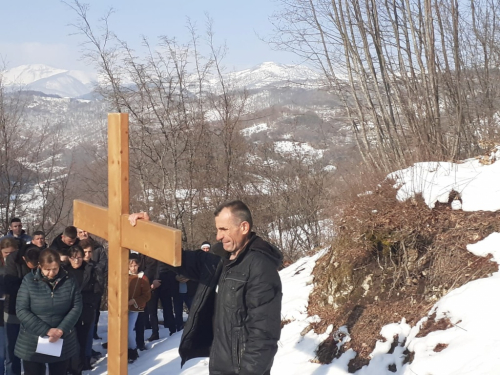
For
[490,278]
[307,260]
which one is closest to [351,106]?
[307,260]

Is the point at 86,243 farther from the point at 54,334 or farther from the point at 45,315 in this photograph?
the point at 54,334

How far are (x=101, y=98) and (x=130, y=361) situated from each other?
11.4 m

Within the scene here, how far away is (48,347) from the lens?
4.68m

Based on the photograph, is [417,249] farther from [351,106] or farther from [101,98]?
[101,98]

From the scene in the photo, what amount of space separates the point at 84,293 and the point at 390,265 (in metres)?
3.57

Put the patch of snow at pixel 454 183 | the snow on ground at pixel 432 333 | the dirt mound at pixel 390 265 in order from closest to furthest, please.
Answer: the snow on ground at pixel 432 333
the dirt mound at pixel 390 265
the patch of snow at pixel 454 183

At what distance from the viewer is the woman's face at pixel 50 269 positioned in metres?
4.68

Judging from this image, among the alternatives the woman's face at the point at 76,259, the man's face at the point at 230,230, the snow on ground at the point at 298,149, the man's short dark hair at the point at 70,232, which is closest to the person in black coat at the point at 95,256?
the man's short dark hair at the point at 70,232

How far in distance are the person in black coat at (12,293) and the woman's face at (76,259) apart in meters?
0.55

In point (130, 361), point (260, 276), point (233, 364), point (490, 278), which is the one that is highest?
point (260, 276)

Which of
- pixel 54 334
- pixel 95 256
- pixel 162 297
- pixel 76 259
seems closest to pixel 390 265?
pixel 54 334

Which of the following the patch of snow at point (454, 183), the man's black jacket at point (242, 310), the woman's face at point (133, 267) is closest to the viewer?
the man's black jacket at point (242, 310)

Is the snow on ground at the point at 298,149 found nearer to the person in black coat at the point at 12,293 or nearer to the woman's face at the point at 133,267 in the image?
the woman's face at the point at 133,267

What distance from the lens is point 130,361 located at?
7141 mm
